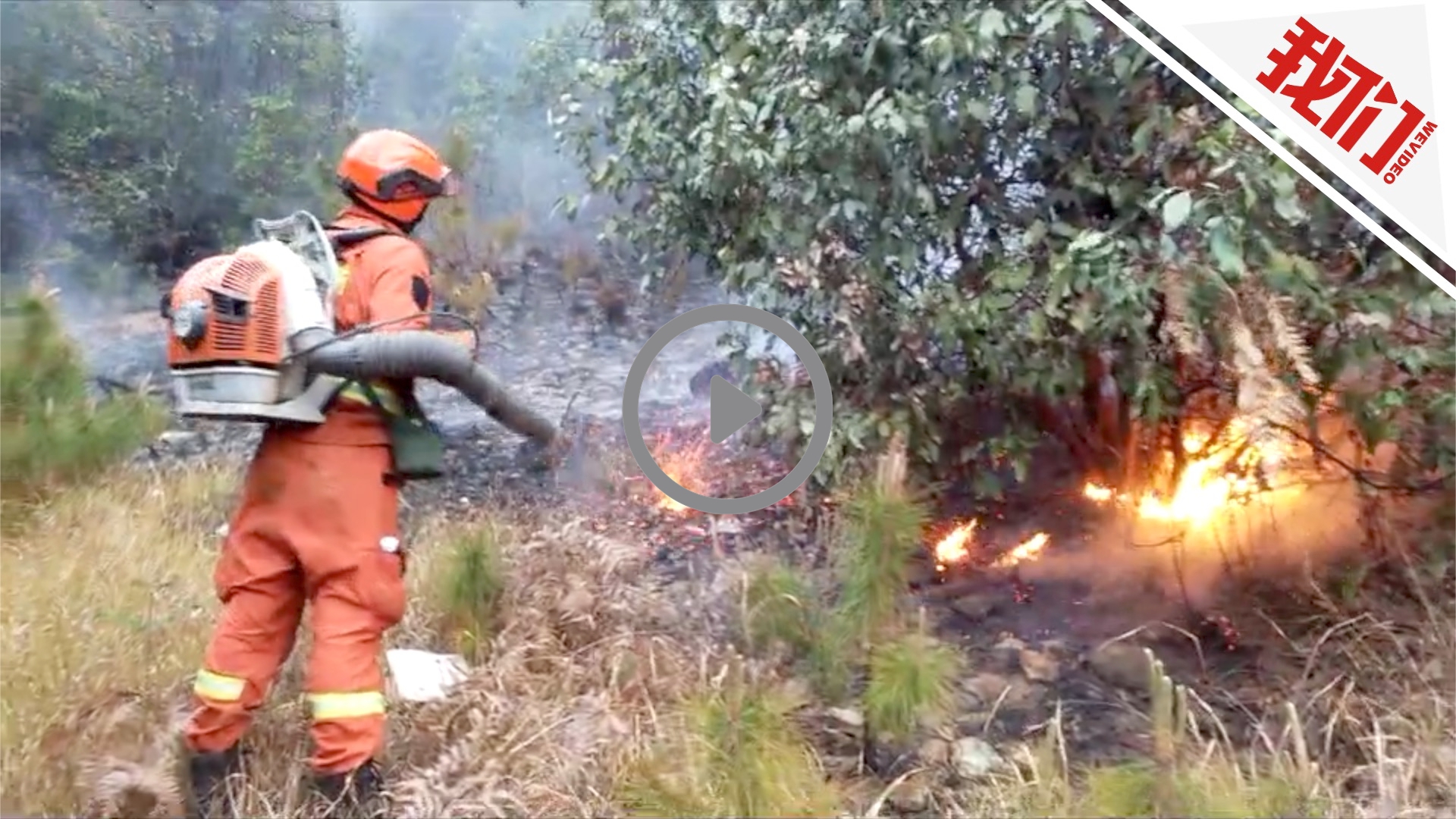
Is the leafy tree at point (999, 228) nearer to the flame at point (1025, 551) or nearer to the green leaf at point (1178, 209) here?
the green leaf at point (1178, 209)

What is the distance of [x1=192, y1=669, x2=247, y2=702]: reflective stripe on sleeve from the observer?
308cm

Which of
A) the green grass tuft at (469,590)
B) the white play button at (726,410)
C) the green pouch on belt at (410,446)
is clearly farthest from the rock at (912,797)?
the green pouch on belt at (410,446)

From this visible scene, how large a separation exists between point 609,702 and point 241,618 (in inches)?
35.4

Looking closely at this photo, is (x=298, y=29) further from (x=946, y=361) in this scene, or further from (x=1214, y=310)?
(x=1214, y=310)

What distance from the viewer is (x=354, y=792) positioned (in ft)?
10.1

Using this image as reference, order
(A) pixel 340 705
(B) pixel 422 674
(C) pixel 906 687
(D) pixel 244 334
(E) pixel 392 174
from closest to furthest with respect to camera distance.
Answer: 1. (D) pixel 244 334
2. (A) pixel 340 705
3. (E) pixel 392 174
4. (C) pixel 906 687
5. (B) pixel 422 674

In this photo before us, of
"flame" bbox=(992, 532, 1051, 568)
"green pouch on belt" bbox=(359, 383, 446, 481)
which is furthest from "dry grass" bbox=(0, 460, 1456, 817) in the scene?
"green pouch on belt" bbox=(359, 383, 446, 481)

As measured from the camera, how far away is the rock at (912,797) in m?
3.32

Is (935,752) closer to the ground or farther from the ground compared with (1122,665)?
closer to the ground

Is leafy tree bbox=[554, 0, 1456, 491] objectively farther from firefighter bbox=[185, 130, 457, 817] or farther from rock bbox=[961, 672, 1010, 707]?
firefighter bbox=[185, 130, 457, 817]

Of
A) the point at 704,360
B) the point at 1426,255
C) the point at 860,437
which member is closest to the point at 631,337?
the point at 704,360

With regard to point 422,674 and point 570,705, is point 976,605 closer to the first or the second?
point 570,705

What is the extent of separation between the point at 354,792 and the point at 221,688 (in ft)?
1.21

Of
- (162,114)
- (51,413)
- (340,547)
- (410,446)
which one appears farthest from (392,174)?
(51,413)
